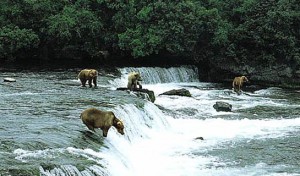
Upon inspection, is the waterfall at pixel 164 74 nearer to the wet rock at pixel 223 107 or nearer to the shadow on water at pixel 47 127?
the shadow on water at pixel 47 127

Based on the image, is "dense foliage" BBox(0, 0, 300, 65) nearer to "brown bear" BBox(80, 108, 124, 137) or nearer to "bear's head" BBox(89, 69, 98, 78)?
"bear's head" BBox(89, 69, 98, 78)

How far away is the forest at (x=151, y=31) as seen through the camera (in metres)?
34.7

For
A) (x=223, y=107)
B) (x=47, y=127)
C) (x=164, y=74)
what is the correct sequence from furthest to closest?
1. (x=164, y=74)
2. (x=223, y=107)
3. (x=47, y=127)

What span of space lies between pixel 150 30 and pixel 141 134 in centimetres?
1784

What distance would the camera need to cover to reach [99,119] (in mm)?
13719

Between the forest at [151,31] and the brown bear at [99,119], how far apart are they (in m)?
20.3

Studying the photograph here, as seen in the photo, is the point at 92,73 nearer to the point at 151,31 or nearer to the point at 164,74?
the point at 164,74

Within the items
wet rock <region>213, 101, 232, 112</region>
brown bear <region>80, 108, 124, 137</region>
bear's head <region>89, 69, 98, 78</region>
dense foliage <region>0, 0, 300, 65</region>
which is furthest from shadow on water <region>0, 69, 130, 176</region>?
dense foliage <region>0, 0, 300, 65</region>

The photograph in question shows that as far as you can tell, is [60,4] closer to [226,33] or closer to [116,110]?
[226,33]

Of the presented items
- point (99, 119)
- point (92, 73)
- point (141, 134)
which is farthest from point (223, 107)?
point (99, 119)

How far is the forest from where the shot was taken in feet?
114

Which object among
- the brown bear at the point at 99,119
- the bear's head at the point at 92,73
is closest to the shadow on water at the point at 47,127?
the brown bear at the point at 99,119

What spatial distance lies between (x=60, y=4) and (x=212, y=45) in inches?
453

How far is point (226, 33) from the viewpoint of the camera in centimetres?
3581
